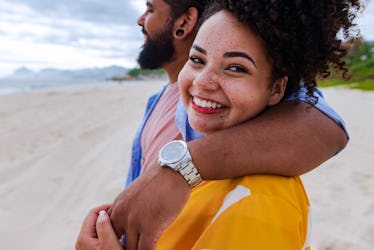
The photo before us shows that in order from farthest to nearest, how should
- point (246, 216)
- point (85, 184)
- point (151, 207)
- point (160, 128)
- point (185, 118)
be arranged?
point (85, 184) → point (160, 128) → point (185, 118) → point (151, 207) → point (246, 216)


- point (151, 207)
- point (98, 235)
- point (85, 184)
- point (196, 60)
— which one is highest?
point (196, 60)

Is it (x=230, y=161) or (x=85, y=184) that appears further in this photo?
(x=85, y=184)

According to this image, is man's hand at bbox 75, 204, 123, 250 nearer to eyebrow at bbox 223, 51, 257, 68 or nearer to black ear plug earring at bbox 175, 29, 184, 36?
eyebrow at bbox 223, 51, 257, 68

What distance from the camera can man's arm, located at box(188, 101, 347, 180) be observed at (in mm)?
1039

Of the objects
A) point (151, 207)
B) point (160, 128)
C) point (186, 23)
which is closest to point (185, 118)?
point (160, 128)

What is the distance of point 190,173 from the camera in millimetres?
1032

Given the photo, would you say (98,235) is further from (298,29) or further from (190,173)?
(298,29)

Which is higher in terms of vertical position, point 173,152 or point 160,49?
point 160,49

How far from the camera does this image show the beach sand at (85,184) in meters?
3.30

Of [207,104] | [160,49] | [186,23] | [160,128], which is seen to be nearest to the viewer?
[207,104]

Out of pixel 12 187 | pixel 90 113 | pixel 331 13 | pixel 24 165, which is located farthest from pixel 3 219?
pixel 90 113

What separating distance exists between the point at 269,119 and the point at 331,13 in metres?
0.35

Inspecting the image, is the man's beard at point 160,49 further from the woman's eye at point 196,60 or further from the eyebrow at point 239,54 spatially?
the eyebrow at point 239,54

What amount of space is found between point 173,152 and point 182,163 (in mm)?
48
